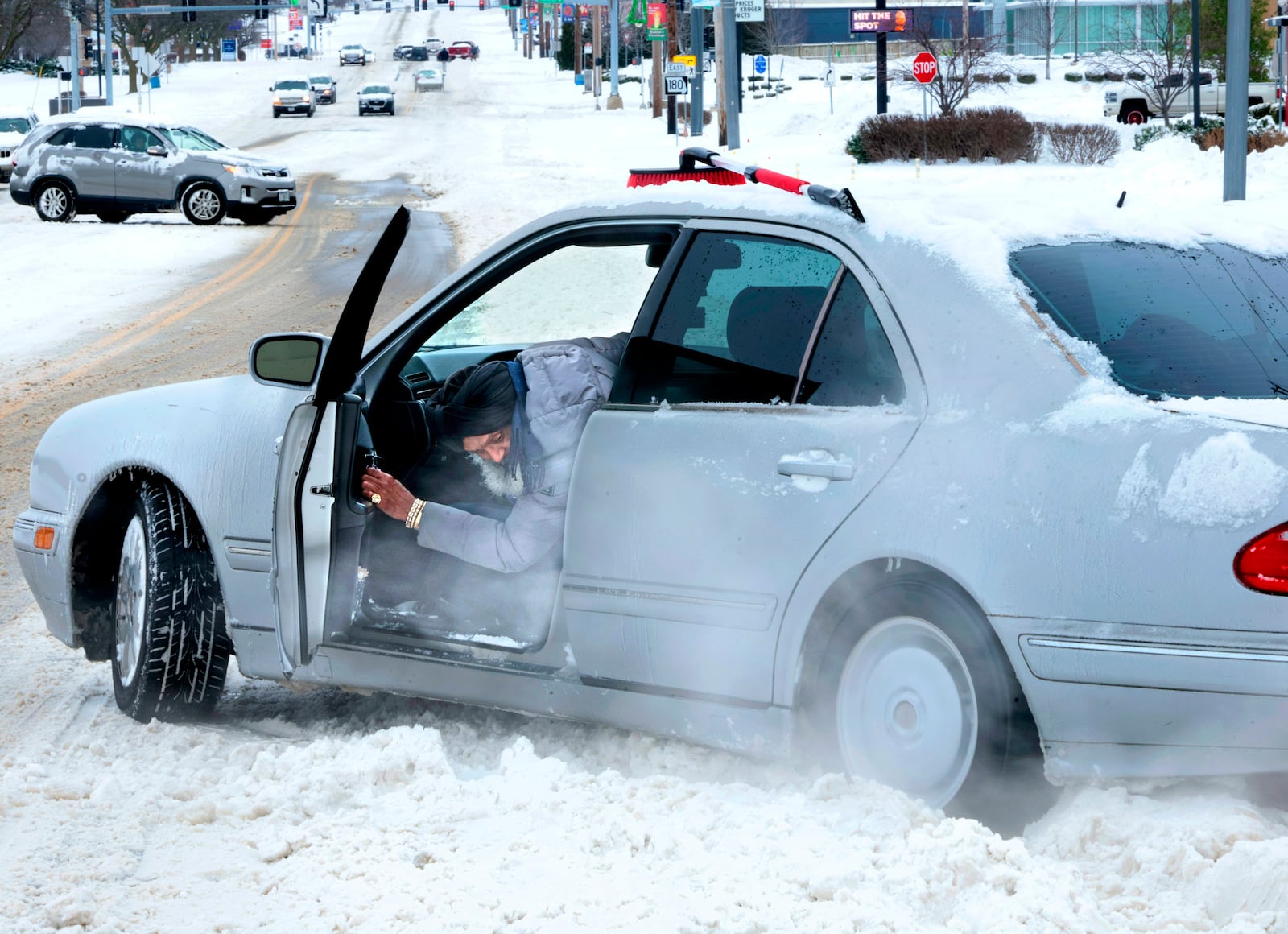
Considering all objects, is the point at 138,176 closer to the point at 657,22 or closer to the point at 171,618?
the point at 657,22

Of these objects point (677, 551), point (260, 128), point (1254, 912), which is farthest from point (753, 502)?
point (260, 128)

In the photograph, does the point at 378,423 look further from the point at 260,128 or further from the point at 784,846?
the point at 260,128

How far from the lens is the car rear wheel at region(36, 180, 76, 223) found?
1157 inches

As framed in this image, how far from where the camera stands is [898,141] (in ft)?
135

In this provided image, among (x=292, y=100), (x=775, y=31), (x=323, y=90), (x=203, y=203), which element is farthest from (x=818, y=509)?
(x=775, y=31)

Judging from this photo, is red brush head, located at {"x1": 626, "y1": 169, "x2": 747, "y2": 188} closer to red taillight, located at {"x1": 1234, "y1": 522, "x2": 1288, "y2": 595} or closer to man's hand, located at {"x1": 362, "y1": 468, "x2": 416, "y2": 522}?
man's hand, located at {"x1": 362, "y1": 468, "x2": 416, "y2": 522}

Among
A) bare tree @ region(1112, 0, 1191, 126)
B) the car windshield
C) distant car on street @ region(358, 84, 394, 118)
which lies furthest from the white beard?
distant car on street @ region(358, 84, 394, 118)

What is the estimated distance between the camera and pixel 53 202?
29453 millimetres

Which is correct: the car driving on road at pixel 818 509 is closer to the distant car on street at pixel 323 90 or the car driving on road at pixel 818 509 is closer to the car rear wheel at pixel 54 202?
the car rear wheel at pixel 54 202

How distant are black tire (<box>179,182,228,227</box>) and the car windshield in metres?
0.86

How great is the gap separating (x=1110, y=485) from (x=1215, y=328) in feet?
2.47

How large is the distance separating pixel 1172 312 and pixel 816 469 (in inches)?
35.7

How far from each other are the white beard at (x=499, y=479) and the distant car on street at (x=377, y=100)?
6833 cm

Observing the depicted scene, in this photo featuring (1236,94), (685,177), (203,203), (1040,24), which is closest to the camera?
(685,177)
